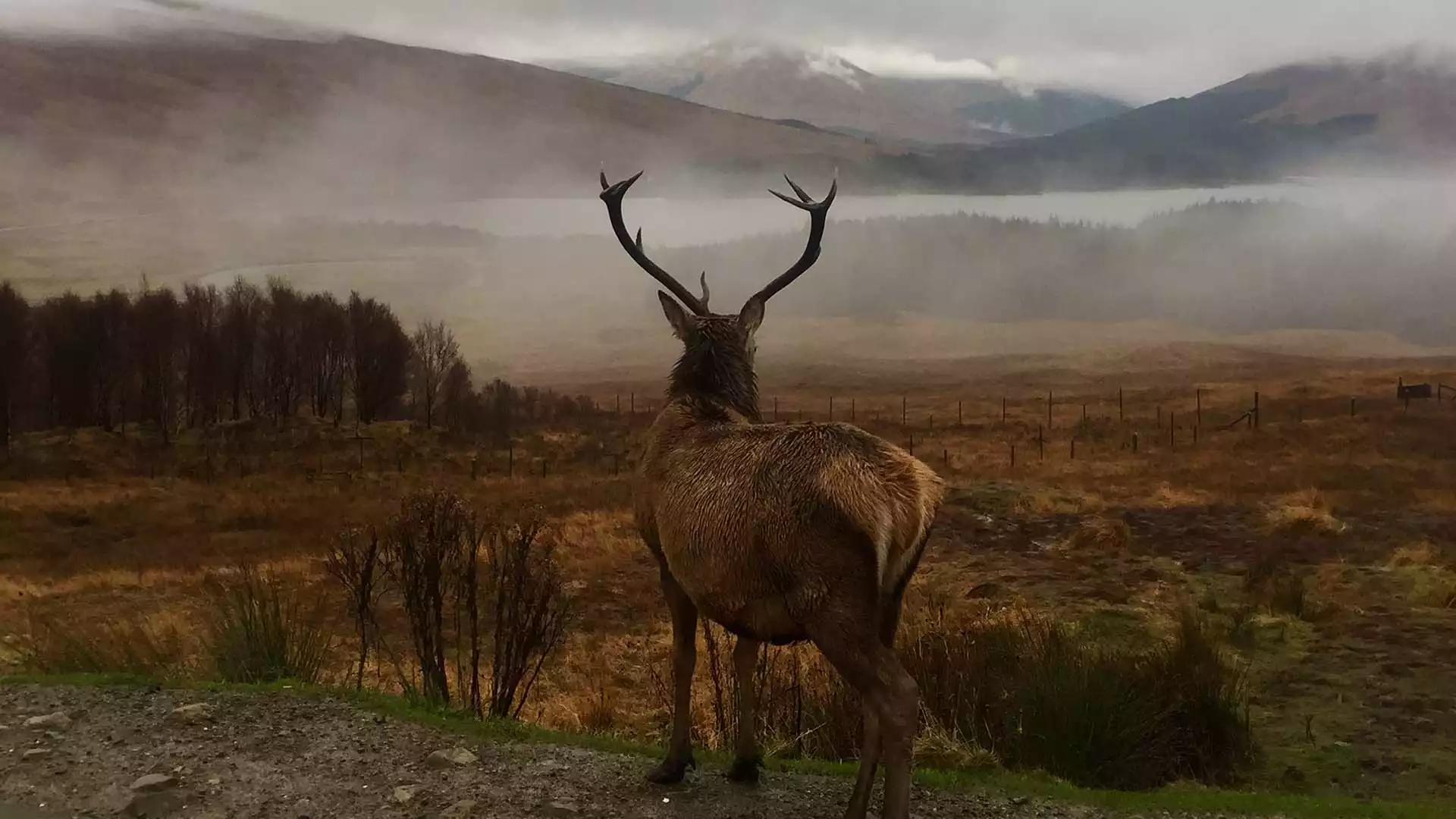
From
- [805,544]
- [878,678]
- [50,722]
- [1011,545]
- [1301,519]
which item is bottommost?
[1011,545]

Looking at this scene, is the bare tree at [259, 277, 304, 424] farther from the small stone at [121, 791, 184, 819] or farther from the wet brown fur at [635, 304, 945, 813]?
the wet brown fur at [635, 304, 945, 813]

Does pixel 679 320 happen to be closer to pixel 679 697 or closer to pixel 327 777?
pixel 679 697

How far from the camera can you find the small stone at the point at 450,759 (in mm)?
5984

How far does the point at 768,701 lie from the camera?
8.45m

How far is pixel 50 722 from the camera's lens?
255 inches

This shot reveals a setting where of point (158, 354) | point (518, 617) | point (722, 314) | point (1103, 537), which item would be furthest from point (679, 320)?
point (158, 354)

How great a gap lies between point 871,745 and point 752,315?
282 cm

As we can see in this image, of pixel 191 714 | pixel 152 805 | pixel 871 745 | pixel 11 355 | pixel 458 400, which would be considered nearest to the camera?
pixel 871 745

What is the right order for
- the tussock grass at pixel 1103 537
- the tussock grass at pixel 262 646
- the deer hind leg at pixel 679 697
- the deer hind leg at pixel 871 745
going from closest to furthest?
the deer hind leg at pixel 871 745, the deer hind leg at pixel 679 697, the tussock grass at pixel 262 646, the tussock grass at pixel 1103 537

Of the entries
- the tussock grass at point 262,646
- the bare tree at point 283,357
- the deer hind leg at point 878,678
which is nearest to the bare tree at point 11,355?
the bare tree at point 283,357

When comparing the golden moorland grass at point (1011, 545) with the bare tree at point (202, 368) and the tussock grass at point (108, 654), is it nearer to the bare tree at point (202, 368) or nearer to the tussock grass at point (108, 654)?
the tussock grass at point (108, 654)

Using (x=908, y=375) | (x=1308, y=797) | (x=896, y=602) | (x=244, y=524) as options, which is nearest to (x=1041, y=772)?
(x=1308, y=797)

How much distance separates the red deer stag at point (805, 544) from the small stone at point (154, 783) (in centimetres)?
256

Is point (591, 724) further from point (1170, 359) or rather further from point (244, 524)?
point (1170, 359)
